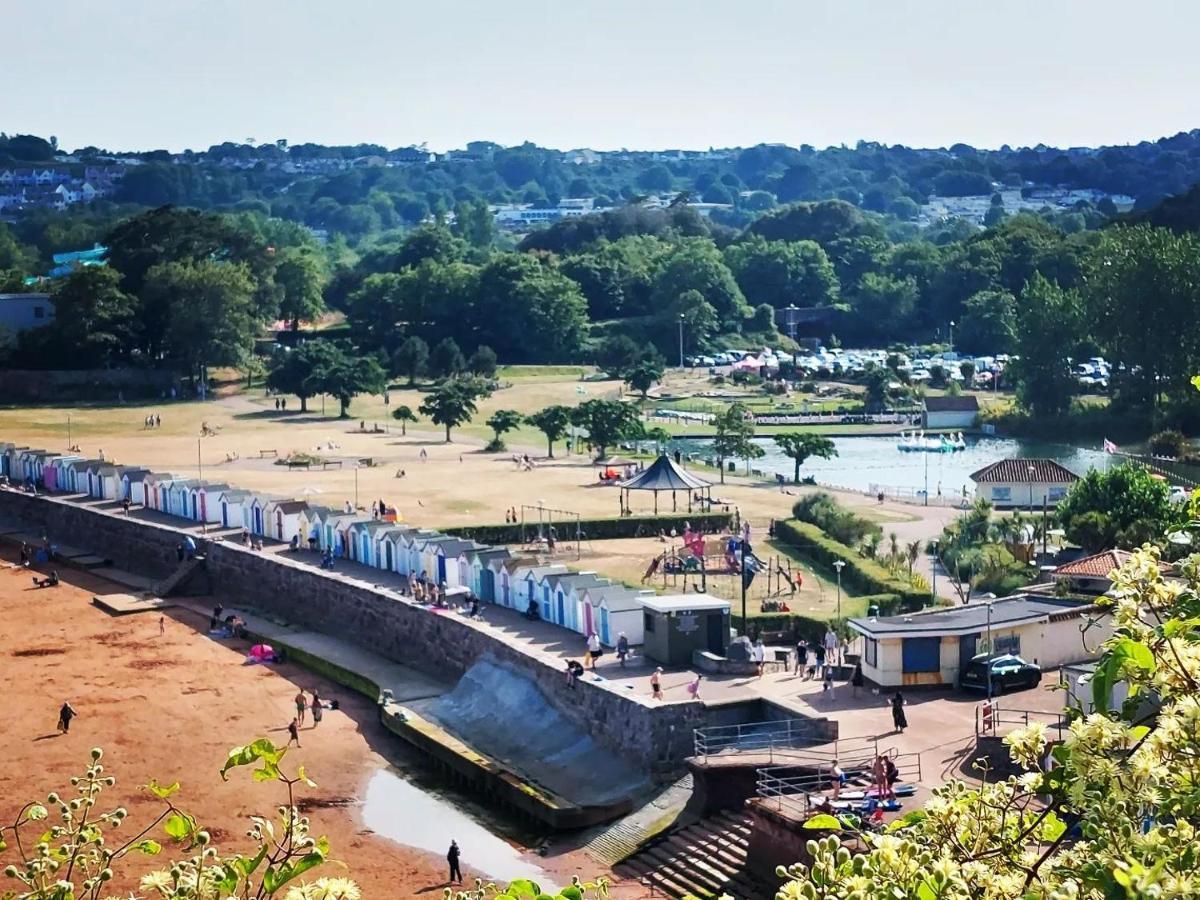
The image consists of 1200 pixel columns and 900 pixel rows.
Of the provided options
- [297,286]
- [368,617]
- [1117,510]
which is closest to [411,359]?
[297,286]

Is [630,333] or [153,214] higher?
[153,214]

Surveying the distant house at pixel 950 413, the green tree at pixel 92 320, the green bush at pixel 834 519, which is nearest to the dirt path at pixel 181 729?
the green bush at pixel 834 519

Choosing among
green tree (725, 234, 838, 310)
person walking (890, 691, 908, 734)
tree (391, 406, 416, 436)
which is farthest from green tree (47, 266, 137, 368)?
person walking (890, 691, 908, 734)

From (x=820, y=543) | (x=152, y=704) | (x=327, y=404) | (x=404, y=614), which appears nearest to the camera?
(x=152, y=704)

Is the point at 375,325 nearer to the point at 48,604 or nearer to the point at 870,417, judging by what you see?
the point at 870,417

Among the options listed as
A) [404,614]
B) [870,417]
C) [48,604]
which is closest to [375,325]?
[870,417]

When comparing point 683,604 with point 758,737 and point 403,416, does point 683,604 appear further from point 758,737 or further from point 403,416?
point 403,416

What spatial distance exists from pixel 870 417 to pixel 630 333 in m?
28.7

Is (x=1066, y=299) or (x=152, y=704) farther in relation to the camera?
(x=1066, y=299)

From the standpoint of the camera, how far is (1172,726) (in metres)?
6.98

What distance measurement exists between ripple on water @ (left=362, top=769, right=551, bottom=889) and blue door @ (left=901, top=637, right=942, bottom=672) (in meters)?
7.16

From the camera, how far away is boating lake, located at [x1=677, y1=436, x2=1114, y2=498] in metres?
68.5

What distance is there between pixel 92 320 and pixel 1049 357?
47517 mm

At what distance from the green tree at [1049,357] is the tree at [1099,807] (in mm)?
82492
